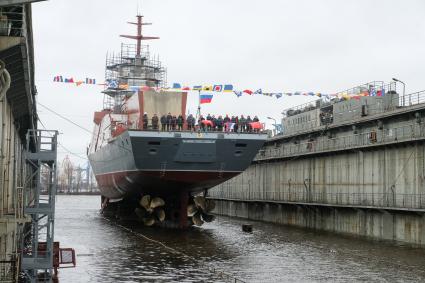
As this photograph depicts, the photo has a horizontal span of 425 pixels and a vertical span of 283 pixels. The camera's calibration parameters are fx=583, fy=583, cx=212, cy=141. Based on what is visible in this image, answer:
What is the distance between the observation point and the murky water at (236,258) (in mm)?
21469

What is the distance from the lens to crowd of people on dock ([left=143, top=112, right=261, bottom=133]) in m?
35.9

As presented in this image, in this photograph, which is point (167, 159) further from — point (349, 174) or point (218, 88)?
point (349, 174)

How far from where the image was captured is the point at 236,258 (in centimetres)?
2639

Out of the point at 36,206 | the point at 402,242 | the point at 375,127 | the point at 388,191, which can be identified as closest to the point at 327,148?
the point at 375,127

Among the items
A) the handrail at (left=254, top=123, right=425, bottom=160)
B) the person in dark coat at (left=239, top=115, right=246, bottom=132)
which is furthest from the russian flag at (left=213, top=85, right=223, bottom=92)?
the handrail at (left=254, top=123, right=425, bottom=160)

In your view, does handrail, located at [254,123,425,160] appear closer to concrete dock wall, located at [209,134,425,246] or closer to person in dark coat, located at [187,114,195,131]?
concrete dock wall, located at [209,134,425,246]

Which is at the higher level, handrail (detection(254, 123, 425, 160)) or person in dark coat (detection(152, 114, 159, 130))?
person in dark coat (detection(152, 114, 159, 130))

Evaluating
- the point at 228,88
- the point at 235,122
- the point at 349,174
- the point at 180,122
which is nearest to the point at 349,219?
the point at 349,174

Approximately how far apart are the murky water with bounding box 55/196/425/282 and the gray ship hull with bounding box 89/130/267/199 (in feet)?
10.6

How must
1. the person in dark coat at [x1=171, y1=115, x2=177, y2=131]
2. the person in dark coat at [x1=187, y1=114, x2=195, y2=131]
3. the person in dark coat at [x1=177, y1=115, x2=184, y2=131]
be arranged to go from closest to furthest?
the person in dark coat at [x1=171, y1=115, x2=177, y2=131], the person in dark coat at [x1=177, y1=115, x2=184, y2=131], the person in dark coat at [x1=187, y1=114, x2=195, y2=131]

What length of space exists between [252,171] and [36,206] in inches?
1568

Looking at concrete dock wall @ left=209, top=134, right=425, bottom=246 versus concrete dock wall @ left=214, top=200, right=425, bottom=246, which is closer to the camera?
concrete dock wall @ left=214, top=200, right=425, bottom=246

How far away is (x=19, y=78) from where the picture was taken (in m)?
15.2

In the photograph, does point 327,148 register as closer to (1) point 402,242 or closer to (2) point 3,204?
(1) point 402,242
